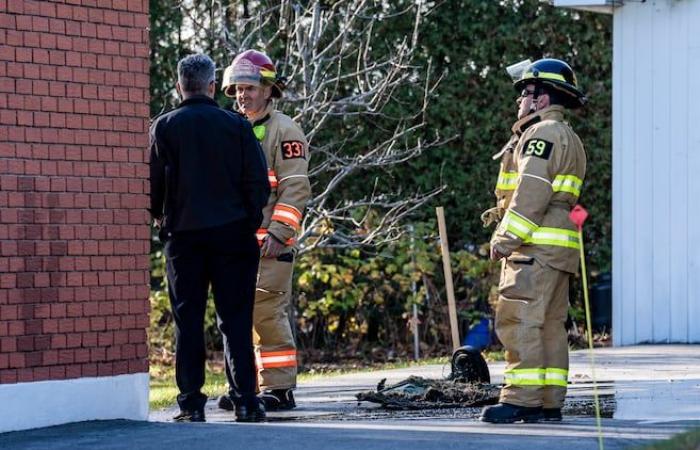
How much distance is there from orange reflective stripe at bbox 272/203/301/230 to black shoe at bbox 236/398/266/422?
1247mm

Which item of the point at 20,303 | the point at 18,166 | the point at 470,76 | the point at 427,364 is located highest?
the point at 470,76

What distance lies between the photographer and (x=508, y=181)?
317 inches

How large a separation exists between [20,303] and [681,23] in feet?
23.1

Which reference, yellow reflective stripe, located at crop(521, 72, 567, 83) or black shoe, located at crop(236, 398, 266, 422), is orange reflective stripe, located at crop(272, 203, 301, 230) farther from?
yellow reflective stripe, located at crop(521, 72, 567, 83)

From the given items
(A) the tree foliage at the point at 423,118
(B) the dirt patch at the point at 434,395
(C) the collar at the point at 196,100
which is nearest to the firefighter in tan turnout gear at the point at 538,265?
(B) the dirt patch at the point at 434,395

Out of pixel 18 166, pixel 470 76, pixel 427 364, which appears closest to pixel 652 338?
pixel 427 364

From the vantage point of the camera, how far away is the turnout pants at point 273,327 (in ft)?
29.0

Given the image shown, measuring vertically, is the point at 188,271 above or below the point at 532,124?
below

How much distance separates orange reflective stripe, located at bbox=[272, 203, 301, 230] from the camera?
345 inches

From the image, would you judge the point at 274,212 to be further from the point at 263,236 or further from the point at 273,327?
the point at 273,327

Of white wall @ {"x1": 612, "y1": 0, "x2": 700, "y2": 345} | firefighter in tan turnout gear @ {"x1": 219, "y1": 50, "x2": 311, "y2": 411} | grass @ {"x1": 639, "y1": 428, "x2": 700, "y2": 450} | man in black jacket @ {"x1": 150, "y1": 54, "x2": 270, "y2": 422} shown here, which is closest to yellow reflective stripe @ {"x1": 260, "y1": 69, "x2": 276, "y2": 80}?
firefighter in tan turnout gear @ {"x1": 219, "y1": 50, "x2": 311, "y2": 411}

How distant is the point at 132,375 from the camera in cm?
804

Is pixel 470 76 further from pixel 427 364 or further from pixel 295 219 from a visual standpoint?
pixel 295 219

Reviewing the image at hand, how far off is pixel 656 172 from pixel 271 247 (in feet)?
16.9
